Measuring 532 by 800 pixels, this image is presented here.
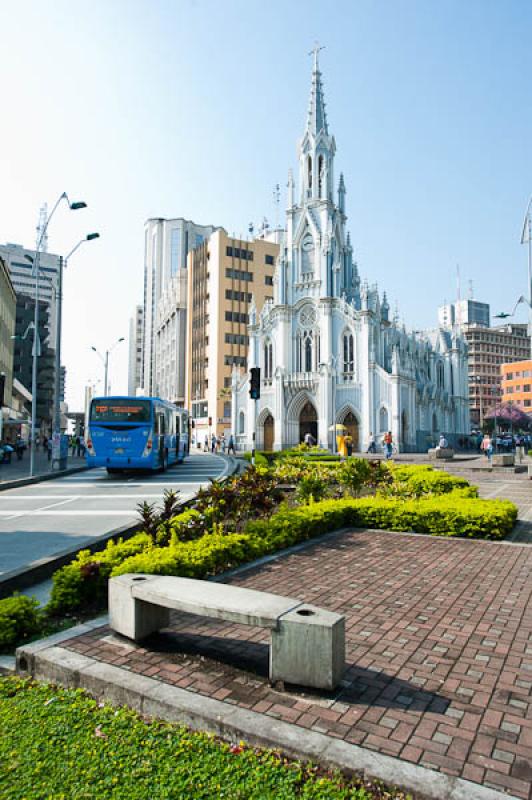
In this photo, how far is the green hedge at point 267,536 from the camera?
5.61 m

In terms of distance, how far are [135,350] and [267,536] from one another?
147230 mm

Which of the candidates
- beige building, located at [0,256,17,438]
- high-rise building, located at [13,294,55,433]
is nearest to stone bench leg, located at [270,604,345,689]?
beige building, located at [0,256,17,438]

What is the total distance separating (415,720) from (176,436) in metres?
24.1

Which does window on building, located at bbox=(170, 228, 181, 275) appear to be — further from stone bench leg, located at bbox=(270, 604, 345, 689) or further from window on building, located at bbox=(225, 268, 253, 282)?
stone bench leg, located at bbox=(270, 604, 345, 689)

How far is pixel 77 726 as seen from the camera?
340cm

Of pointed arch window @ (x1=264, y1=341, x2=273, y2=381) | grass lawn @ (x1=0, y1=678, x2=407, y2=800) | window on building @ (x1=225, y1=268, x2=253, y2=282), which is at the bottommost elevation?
grass lawn @ (x1=0, y1=678, x2=407, y2=800)

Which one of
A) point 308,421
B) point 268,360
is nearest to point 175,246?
point 268,360

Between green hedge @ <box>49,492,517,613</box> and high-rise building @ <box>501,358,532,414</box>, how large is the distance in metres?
89.7

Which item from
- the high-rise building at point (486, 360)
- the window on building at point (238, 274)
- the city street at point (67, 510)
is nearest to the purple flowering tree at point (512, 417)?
the high-rise building at point (486, 360)

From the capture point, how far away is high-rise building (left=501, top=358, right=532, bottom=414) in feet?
301

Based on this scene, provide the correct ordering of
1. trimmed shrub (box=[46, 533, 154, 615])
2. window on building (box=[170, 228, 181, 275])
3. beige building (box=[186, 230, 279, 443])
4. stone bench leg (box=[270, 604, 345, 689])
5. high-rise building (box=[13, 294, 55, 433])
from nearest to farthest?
stone bench leg (box=[270, 604, 345, 689]) → trimmed shrub (box=[46, 533, 154, 615]) → beige building (box=[186, 230, 279, 443]) → high-rise building (box=[13, 294, 55, 433]) → window on building (box=[170, 228, 181, 275])

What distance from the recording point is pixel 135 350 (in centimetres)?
15012

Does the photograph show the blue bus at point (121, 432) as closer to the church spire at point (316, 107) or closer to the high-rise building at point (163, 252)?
the church spire at point (316, 107)

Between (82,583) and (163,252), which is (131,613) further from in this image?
(163,252)
